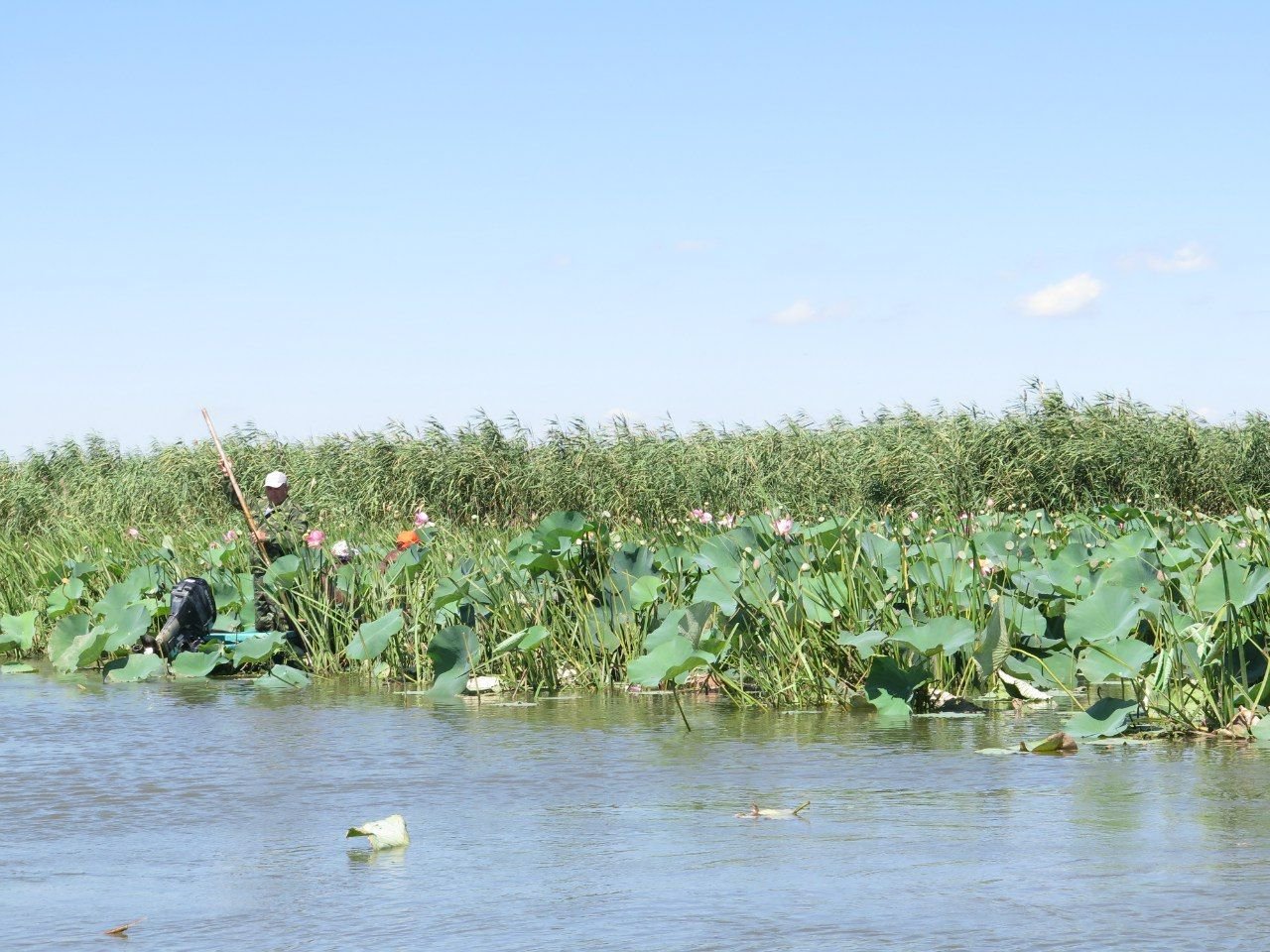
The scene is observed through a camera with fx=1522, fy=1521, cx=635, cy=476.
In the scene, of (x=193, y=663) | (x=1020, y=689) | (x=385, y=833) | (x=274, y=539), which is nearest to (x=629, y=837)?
(x=385, y=833)

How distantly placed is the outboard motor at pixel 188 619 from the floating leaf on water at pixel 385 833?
637 centimetres

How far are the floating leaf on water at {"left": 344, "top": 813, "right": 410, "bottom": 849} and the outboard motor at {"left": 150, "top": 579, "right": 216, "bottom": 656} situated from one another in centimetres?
637

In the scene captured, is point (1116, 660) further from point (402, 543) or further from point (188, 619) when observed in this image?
point (188, 619)

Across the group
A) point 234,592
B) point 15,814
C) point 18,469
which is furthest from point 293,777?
point 18,469

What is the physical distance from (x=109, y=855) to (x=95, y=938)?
1135 millimetres

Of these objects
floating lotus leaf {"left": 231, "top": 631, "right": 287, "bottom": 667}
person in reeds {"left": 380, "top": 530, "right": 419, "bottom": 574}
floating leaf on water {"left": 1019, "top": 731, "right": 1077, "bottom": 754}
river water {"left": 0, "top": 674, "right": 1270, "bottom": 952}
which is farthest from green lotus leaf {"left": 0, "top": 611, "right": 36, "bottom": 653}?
floating leaf on water {"left": 1019, "top": 731, "right": 1077, "bottom": 754}

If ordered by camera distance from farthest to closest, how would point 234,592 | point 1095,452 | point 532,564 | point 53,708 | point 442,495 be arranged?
point 442,495
point 1095,452
point 234,592
point 532,564
point 53,708

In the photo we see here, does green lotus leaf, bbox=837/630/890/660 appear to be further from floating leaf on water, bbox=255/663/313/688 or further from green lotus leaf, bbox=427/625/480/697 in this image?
floating leaf on water, bbox=255/663/313/688

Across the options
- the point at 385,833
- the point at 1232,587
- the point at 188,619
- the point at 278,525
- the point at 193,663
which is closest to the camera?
the point at 385,833

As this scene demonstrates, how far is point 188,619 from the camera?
1092 centimetres

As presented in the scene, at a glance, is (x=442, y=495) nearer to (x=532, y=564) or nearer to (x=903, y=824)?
(x=532, y=564)

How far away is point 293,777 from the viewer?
6398mm

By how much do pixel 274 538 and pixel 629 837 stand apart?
6.70 metres

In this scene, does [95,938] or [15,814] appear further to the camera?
[15,814]
